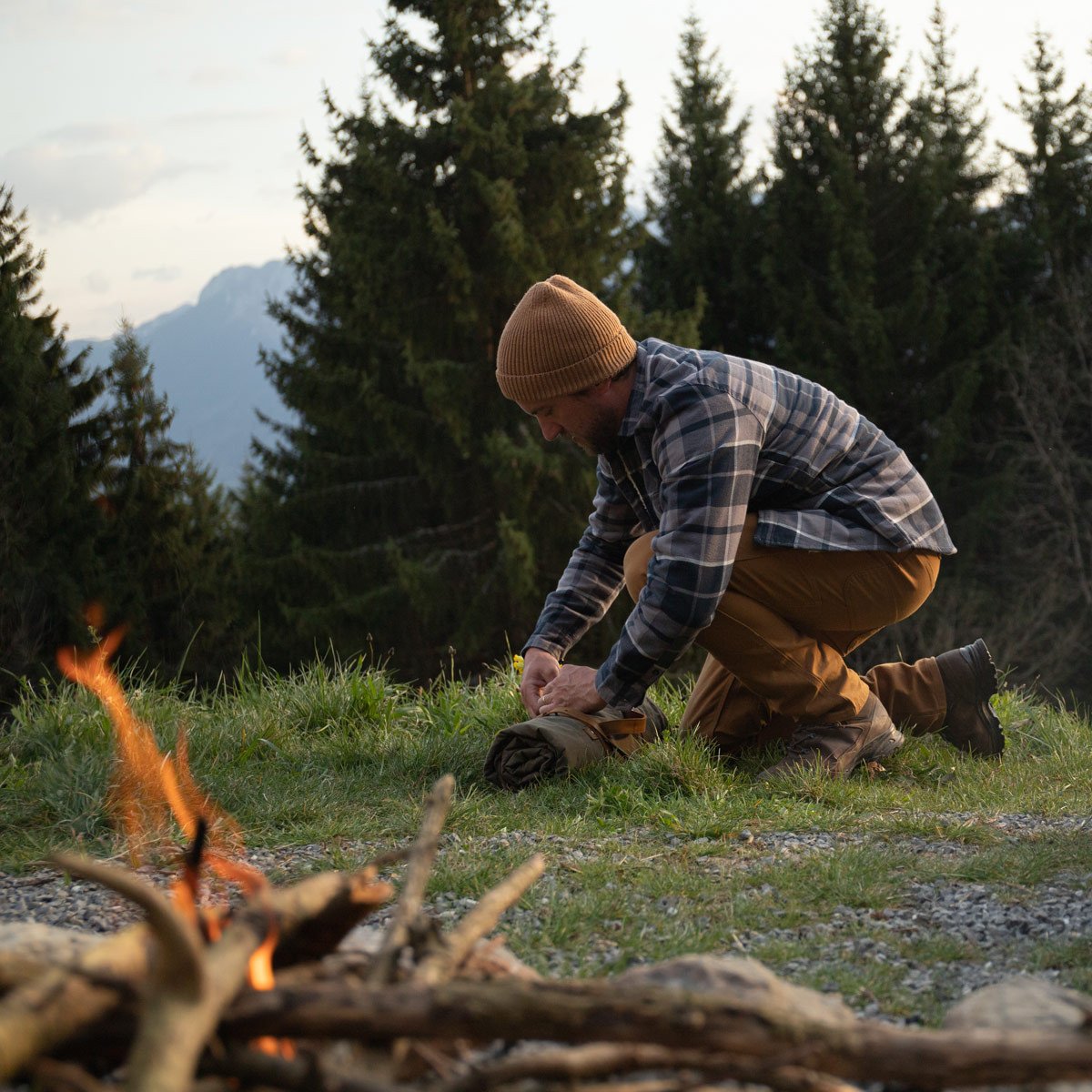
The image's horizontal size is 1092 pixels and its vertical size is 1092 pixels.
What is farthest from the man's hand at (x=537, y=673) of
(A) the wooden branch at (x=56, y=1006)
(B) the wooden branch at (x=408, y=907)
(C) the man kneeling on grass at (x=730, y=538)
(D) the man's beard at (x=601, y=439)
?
(A) the wooden branch at (x=56, y=1006)

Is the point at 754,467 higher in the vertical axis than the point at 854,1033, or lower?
higher

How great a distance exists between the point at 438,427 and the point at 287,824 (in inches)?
591

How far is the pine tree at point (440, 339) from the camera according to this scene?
56.7 feet

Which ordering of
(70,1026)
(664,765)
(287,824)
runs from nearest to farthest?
(70,1026) → (287,824) → (664,765)

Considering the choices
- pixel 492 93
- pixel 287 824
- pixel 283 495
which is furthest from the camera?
pixel 283 495

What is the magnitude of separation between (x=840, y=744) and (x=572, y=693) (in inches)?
36.6

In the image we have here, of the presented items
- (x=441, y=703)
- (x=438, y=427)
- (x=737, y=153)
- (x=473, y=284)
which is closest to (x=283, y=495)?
(x=438, y=427)

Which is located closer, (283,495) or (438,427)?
(438,427)

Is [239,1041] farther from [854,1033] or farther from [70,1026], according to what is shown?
[854,1033]

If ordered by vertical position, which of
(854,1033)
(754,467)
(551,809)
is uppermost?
(754,467)

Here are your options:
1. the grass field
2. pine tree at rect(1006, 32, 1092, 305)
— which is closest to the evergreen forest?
pine tree at rect(1006, 32, 1092, 305)

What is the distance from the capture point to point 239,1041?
1221 mm

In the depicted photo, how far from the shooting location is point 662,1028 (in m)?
1.18

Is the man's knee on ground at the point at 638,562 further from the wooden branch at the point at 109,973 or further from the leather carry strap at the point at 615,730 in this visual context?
the wooden branch at the point at 109,973
